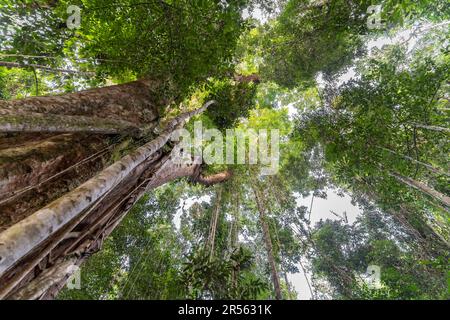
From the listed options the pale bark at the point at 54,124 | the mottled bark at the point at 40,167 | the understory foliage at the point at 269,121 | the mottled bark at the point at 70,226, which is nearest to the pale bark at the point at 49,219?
the mottled bark at the point at 70,226

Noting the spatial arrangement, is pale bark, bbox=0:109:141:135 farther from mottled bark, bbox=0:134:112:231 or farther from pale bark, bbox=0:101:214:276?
pale bark, bbox=0:101:214:276

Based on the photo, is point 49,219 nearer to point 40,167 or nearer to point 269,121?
point 40,167


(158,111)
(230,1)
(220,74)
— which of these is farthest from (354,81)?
(158,111)

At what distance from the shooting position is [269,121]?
12.5 m

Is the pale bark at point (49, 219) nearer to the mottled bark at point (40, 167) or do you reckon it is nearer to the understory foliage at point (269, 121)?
the mottled bark at point (40, 167)

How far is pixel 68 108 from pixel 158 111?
1.85 metres

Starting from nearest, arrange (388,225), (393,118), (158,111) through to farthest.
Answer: (158,111) < (393,118) < (388,225)

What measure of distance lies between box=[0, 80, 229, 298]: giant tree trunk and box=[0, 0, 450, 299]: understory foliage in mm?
1561

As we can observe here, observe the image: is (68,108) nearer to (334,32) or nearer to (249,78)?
(334,32)

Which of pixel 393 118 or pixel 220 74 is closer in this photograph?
pixel 220 74

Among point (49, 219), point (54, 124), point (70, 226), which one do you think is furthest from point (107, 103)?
point (49, 219)

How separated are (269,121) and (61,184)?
11.1 metres

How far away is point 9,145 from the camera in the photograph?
90.9 inches

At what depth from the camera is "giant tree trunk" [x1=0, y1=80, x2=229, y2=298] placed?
57.5 inches
